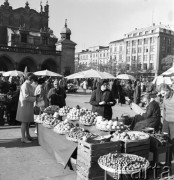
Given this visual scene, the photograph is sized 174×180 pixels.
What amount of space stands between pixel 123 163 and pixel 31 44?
44.2 metres

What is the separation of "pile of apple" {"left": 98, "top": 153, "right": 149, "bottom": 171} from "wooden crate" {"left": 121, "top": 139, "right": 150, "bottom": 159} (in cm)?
60

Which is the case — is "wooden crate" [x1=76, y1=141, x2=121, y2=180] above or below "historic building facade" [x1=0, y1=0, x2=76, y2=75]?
below

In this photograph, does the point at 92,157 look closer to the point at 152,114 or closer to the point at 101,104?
the point at 152,114

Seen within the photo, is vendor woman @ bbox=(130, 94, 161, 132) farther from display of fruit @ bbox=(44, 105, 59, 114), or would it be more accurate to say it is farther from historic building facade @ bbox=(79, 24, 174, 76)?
historic building facade @ bbox=(79, 24, 174, 76)

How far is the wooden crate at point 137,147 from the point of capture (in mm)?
4973

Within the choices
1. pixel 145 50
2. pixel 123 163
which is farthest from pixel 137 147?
pixel 145 50

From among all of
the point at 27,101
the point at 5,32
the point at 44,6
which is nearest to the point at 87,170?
the point at 27,101

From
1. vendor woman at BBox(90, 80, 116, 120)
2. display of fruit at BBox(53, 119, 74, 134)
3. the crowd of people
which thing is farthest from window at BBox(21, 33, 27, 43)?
display of fruit at BBox(53, 119, 74, 134)

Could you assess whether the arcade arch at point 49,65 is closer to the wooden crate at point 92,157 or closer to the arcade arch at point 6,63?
the arcade arch at point 6,63

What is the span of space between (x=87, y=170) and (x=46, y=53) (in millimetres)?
39960

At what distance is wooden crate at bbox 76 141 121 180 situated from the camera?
4648 millimetres

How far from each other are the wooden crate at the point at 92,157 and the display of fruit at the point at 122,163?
424 millimetres

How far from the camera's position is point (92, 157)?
4645mm

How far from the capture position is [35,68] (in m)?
42.9
